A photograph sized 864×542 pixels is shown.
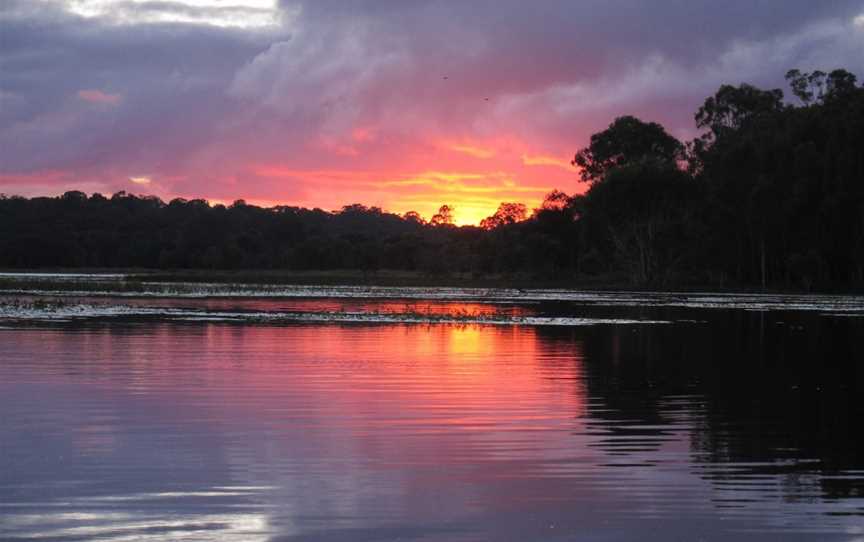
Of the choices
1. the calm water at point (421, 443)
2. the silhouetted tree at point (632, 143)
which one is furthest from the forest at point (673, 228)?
the calm water at point (421, 443)

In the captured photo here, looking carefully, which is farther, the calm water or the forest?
the forest

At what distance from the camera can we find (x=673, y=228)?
321 ft

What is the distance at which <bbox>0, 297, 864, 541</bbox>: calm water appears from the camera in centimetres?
962

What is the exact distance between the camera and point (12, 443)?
508 inches

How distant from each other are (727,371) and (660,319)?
2137cm

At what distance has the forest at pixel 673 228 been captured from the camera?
267 ft

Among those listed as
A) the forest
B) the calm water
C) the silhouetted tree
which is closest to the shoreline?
the forest

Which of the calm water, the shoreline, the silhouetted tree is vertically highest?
the silhouetted tree

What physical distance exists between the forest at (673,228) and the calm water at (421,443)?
5700 centimetres

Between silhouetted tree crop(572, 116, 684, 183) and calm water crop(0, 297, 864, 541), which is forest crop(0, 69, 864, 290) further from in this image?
calm water crop(0, 297, 864, 541)

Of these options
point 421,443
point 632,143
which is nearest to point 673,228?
point 632,143

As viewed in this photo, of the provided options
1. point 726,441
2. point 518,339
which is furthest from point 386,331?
point 726,441

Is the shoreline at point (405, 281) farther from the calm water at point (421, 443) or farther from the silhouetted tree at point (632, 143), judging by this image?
the calm water at point (421, 443)

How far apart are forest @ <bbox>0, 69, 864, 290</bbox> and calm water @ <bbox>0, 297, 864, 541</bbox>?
187 feet
